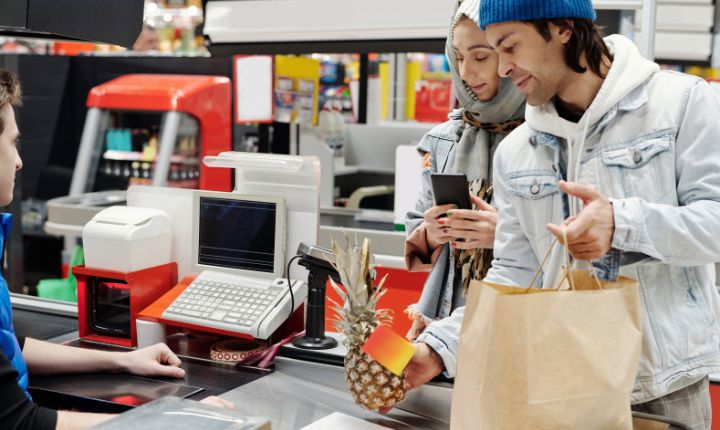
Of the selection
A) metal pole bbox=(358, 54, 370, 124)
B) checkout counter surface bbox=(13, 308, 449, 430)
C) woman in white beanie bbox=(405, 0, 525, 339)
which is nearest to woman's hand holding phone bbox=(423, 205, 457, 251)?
woman in white beanie bbox=(405, 0, 525, 339)

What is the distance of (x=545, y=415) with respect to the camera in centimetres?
127

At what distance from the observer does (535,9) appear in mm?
1573

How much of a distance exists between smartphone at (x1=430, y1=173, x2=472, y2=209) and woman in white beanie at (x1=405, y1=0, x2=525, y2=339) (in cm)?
2

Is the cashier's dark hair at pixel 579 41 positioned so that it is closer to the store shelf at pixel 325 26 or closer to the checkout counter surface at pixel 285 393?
the checkout counter surface at pixel 285 393

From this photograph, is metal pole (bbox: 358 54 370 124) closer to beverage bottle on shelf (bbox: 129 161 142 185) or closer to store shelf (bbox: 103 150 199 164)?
store shelf (bbox: 103 150 199 164)

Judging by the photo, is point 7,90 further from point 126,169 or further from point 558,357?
point 126,169

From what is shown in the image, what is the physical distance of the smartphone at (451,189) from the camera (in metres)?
1.83

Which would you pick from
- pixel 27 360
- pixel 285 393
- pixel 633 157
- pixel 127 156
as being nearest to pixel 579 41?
pixel 633 157

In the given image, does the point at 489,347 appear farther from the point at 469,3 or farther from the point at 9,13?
the point at 9,13

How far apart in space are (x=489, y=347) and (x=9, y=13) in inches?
53.7

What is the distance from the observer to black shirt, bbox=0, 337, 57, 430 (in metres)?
1.60

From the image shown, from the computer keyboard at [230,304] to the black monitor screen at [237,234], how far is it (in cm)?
6

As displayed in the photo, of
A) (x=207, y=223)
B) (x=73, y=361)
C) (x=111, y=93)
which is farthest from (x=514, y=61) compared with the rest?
(x=111, y=93)

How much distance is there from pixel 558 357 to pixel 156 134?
5.34 metres
